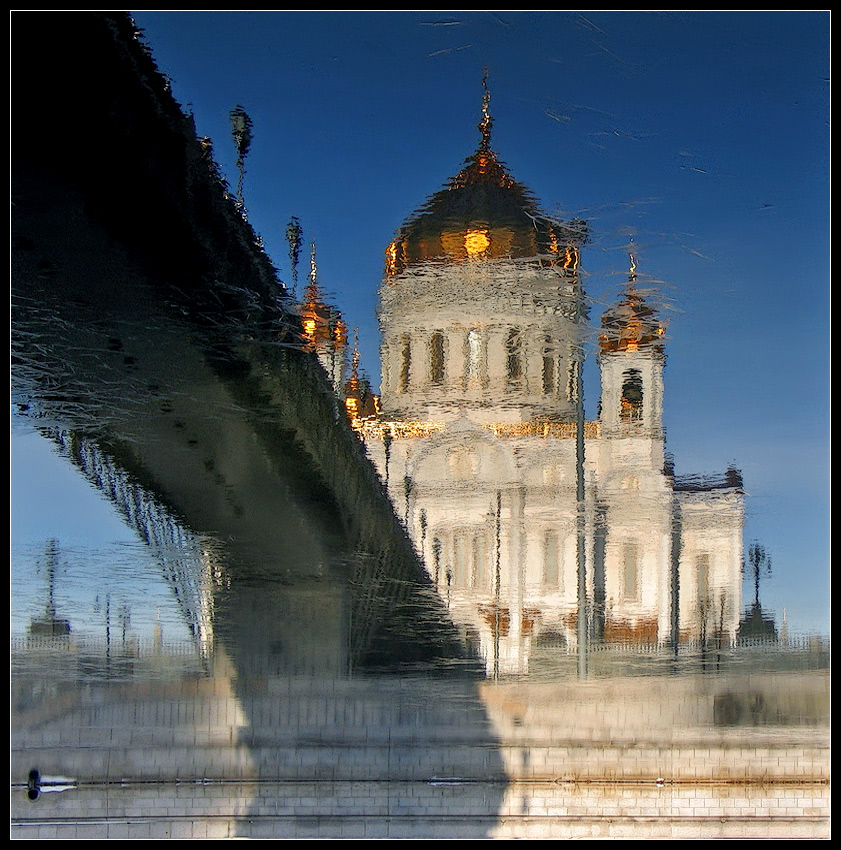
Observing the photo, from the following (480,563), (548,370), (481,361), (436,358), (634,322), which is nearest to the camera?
(634,322)

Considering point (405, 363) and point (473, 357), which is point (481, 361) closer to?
point (473, 357)

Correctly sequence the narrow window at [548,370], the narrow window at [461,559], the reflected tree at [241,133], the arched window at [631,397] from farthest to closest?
the narrow window at [461,559] < the narrow window at [548,370] < the arched window at [631,397] < the reflected tree at [241,133]

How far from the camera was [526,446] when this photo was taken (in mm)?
12164

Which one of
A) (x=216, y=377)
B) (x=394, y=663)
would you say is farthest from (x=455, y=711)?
(x=216, y=377)

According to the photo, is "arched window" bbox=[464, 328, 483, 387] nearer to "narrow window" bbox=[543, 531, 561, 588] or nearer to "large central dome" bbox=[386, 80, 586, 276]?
"large central dome" bbox=[386, 80, 586, 276]

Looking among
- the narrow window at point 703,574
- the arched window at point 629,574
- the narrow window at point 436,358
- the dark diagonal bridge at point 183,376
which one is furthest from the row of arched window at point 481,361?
the narrow window at point 703,574

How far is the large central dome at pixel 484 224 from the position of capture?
634 cm

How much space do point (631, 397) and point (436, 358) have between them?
2.52 metres

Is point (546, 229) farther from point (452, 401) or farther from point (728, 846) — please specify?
point (452, 401)

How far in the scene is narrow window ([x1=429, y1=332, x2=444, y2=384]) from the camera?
9.76 m

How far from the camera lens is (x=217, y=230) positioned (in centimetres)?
439

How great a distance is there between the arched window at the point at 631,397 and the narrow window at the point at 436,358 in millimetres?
2126

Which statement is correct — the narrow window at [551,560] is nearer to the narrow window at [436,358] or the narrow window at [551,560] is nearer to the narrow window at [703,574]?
the narrow window at [703,574]

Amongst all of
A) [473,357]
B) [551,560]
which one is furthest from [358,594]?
[473,357]
